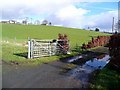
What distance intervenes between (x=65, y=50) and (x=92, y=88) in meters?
15.6

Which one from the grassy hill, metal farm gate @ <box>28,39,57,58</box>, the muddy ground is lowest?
the muddy ground

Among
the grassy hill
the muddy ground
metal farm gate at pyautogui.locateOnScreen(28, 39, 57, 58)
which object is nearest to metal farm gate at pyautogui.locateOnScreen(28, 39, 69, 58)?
metal farm gate at pyautogui.locateOnScreen(28, 39, 57, 58)

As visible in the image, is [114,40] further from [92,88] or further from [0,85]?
[0,85]

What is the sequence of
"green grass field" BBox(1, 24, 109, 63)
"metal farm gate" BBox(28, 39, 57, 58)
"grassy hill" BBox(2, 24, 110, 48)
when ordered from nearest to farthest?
"metal farm gate" BBox(28, 39, 57, 58), "green grass field" BBox(1, 24, 109, 63), "grassy hill" BBox(2, 24, 110, 48)

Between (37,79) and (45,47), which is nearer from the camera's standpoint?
(37,79)

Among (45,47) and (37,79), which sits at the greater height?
(45,47)

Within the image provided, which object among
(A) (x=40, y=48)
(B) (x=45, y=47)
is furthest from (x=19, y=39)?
(A) (x=40, y=48)

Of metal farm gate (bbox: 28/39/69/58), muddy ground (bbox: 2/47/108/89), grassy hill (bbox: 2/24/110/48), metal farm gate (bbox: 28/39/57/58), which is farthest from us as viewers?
grassy hill (bbox: 2/24/110/48)

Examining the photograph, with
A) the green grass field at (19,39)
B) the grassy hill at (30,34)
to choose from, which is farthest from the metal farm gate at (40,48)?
the grassy hill at (30,34)

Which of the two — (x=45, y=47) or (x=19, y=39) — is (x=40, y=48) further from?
(x=19, y=39)

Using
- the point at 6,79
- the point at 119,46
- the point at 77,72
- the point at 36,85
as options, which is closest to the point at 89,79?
the point at 77,72

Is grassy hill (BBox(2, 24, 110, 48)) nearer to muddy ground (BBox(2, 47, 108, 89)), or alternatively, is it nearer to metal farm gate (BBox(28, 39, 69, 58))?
metal farm gate (BBox(28, 39, 69, 58))

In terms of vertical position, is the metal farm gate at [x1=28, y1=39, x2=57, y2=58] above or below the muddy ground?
above

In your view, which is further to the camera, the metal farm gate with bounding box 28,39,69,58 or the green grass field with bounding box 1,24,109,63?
the green grass field with bounding box 1,24,109,63
